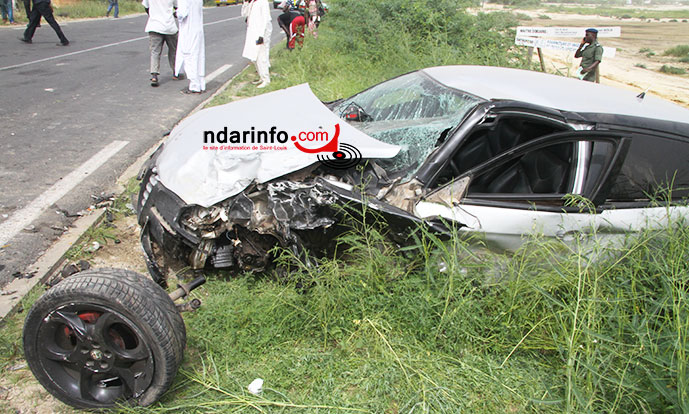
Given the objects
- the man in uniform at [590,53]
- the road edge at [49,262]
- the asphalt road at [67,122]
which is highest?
the man in uniform at [590,53]

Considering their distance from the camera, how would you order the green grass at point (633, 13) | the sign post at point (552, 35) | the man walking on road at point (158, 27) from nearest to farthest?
1. the man walking on road at point (158, 27)
2. the sign post at point (552, 35)
3. the green grass at point (633, 13)

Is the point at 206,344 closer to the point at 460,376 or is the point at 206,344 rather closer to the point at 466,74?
the point at 460,376

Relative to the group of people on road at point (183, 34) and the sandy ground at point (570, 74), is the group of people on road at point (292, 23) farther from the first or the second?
the sandy ground at point (570, 74)

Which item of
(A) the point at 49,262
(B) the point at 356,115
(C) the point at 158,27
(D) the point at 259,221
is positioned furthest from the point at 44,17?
(D) the point at 259,221

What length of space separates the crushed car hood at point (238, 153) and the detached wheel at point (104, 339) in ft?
2.53

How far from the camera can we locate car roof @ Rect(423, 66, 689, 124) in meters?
3.25

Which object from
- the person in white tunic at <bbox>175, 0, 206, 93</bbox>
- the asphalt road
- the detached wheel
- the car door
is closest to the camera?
the detached wheel

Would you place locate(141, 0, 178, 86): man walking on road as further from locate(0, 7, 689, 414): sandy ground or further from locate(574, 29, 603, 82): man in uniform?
locate(574, 29, 603, 82): man in uniform

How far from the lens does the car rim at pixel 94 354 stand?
84.7 inches

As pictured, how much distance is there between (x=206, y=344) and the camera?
2.64m

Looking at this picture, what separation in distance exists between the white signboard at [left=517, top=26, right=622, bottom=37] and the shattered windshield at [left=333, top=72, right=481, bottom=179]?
21.1ft

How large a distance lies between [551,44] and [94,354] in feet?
30.6

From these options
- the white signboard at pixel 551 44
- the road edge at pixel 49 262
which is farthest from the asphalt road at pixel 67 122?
the white signboard at pixel 551 44

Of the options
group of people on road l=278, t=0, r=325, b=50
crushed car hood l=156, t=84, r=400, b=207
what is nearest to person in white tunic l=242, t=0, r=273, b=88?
group of people on road l=278, t=0, r=325, b=50
